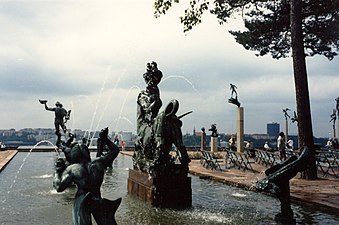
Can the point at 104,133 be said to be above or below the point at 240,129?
below

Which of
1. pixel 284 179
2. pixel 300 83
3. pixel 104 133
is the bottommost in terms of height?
pixel 284 179

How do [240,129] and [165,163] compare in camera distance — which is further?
[240,129]

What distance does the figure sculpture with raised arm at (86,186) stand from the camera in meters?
4.88

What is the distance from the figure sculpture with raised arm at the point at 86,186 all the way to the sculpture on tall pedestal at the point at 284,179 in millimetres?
3079

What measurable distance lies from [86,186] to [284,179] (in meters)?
3.71

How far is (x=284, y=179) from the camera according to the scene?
7.12 metres

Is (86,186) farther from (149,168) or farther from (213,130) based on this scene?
(213,130)

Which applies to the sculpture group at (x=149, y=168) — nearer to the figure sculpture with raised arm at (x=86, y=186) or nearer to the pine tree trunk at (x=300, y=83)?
the figure sculpture with raised arm at (x=86, y=186)

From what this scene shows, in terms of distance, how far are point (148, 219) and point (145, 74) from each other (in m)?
3.98

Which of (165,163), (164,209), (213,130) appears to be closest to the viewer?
(164,209)

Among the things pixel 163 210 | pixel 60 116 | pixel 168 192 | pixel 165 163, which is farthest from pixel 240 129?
pixel 163 210

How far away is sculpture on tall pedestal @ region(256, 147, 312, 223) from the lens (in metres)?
7.01

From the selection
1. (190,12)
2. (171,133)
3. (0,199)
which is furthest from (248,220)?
(190,12)

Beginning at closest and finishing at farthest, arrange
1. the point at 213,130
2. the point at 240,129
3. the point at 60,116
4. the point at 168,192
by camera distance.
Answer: the point at 168,192, the point at 60,116, the point at 240,129, the point at 213,130
